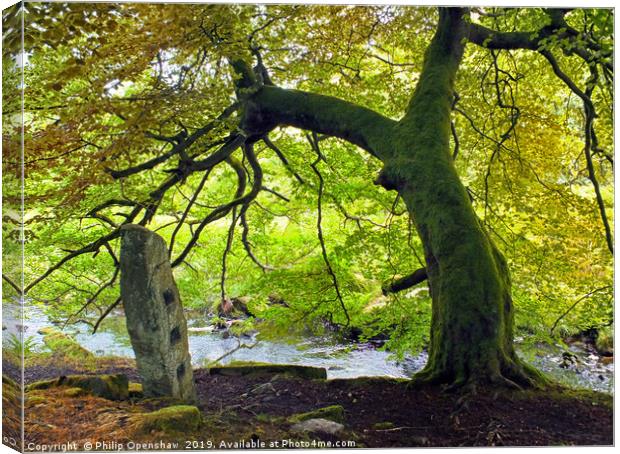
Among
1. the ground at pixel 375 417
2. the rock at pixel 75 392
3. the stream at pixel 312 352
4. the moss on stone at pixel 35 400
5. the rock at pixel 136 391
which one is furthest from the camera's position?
the stream at pixel 312 352

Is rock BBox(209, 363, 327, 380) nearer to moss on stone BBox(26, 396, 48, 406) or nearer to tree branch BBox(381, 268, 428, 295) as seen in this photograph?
tree branch BBox(381, 268, 428, 295)

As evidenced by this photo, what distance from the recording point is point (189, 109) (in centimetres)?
370

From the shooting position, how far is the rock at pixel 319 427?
120 inches

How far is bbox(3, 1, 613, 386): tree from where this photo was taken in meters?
3.06

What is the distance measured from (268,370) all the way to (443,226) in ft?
5.67

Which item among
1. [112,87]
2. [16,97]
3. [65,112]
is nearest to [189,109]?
[112,87]

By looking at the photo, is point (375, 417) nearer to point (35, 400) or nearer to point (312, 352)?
point (312, 352)

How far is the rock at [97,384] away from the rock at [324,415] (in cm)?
105

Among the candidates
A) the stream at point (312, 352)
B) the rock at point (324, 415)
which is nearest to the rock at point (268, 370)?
the stream at point (312, 352)

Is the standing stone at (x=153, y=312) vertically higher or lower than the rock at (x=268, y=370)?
higher

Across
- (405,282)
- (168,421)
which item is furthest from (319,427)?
(405,282)

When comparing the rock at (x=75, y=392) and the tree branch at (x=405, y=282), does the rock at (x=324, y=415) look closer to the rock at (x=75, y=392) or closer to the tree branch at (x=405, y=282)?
the tree branch at (x=405, y=282)

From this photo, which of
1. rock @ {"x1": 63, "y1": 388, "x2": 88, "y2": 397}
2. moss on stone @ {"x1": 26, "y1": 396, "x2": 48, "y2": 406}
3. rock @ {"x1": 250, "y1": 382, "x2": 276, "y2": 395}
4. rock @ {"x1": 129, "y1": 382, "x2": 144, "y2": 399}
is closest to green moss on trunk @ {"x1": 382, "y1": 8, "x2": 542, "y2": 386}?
rock @ {"x1": 250, "y1": 382, "x2": 276, "y2": 395}

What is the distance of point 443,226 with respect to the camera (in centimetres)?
308
